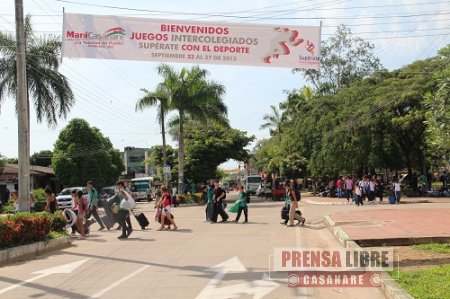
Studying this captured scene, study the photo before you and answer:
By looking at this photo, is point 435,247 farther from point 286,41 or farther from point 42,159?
point 42,159

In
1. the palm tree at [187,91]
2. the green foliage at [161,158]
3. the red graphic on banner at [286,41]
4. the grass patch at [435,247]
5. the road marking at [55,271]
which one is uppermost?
the palm tree at [187,91]

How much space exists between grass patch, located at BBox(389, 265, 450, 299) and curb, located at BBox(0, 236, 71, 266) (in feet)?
26.6

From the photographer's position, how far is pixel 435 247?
11742 millimetres

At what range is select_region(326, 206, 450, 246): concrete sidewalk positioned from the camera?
1282cm

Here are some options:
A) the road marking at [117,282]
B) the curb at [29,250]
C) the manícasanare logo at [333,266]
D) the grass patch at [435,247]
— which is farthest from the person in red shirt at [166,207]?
the grass patch at [435,247]

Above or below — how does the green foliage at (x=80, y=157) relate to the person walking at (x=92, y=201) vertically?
above

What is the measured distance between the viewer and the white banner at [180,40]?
13820mm

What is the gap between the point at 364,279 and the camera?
8.89 m

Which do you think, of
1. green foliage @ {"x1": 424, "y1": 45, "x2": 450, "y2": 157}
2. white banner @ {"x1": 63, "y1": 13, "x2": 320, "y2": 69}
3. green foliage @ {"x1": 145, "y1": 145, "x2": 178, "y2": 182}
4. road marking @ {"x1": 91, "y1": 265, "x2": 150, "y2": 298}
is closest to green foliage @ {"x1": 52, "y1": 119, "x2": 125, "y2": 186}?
green foliage @ {"x1": 145, "y1": 145, "x2": 178, "y2": 182}

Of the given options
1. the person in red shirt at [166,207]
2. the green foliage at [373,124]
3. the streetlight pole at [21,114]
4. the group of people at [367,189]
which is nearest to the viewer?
the streetlight pole at [21,114]

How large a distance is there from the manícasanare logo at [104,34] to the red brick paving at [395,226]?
7.73 meters

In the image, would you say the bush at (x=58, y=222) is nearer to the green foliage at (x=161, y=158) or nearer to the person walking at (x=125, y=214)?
the person walking at (x=125, y=214)

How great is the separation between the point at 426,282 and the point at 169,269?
4.71 metres

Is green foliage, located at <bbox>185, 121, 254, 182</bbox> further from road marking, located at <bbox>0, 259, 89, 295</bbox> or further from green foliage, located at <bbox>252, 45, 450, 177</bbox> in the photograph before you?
road marking, located at <bbox>0, 259, 89, 295</bbox>
